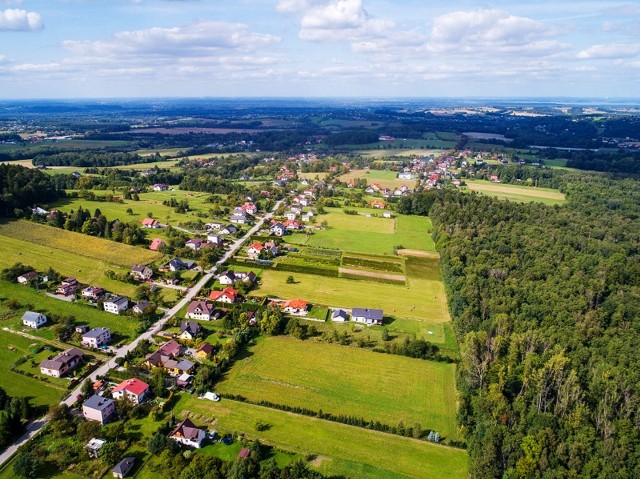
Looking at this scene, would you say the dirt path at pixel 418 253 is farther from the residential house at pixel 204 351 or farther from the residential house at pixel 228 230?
the residential house at pixel 204 351

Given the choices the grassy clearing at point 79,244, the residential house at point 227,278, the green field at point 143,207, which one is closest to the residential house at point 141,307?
the residential house at point 227,278

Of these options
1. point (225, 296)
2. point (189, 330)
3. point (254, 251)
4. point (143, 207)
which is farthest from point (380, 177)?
point (189, 330)

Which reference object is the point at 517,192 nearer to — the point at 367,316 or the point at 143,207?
the point at 367,316

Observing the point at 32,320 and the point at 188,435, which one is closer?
the point at 188,435

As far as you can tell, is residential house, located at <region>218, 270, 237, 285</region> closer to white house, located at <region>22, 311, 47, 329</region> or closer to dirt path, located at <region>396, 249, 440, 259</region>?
white house, located at <region>22, 311, 47, 329</region>

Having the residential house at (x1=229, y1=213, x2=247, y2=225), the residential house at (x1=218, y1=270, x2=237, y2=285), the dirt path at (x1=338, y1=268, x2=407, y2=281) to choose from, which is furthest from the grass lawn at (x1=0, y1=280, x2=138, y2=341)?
the residential house at (x1=229, y1=213, x2=247, y2=225)

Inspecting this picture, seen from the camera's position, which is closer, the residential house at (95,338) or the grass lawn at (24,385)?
the grass lawn at (24,385)

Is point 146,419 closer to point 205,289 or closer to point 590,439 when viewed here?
point 205,289
